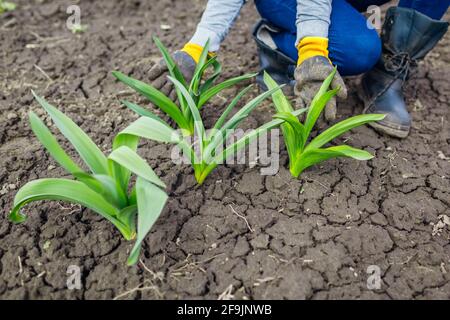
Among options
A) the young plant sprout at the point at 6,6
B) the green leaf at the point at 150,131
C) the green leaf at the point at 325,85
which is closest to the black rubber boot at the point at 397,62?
the green leaf at the point at 325,85

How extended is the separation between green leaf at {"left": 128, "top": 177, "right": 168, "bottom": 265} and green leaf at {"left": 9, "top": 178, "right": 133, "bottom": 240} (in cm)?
20

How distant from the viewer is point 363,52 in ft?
6.79

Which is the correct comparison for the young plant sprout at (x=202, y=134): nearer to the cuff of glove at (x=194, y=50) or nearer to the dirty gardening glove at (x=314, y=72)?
the dirty gardening glove at (x=314, y=72)

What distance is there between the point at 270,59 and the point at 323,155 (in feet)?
2.70

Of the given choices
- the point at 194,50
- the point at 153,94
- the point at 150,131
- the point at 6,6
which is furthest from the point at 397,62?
the point at 6,6

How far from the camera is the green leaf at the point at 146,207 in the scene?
1214 mm

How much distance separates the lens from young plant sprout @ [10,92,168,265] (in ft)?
4.25

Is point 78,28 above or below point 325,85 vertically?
below

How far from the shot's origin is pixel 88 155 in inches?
56.2

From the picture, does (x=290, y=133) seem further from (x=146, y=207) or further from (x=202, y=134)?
(x=146, y=207)

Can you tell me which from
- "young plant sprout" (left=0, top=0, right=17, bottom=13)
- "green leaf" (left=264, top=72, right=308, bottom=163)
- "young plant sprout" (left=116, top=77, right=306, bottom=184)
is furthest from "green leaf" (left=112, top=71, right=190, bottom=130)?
"young plant sprout" (left=0, top=0, right=17, bottom=13)

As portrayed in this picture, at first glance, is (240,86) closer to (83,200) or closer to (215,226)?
(215,226)

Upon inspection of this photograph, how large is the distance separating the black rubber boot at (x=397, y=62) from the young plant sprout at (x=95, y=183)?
127 centimetres

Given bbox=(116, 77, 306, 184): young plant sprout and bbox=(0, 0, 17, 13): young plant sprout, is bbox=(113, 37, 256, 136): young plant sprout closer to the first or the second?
bbox=(116, 77, 306, 184): young plant sprout
